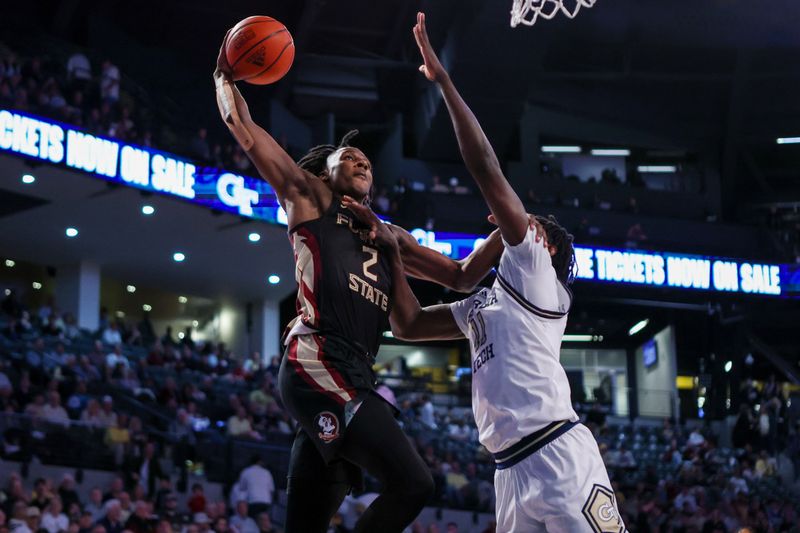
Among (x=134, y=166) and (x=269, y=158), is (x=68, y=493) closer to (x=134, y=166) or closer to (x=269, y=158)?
(x=134, y=166)

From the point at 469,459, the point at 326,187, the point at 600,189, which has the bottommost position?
the point at 469,459

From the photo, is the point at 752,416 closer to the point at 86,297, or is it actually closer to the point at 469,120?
the point at 86,297

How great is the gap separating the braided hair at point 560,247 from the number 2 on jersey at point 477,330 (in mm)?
451

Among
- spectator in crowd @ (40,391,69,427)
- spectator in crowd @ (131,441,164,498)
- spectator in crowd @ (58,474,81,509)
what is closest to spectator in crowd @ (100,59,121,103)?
spectator in crowd @ (40,391,69,427)

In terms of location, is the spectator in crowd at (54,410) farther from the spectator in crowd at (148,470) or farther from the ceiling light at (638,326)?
the ceiling light at (638,326)

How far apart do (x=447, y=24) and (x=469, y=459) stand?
14322 millimetres

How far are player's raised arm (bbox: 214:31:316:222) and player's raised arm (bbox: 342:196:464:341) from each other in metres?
0.23

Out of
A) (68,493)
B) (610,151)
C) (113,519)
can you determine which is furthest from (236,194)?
(610,151)

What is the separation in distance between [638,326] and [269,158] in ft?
108

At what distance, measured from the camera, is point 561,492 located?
200 inches

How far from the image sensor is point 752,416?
30.5 meters

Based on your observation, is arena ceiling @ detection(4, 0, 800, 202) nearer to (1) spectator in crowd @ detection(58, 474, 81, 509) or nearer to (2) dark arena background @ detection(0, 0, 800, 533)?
(2) dark arena background @ detection(0, 0, 800, 533)

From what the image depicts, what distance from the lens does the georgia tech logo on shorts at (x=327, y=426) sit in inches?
197

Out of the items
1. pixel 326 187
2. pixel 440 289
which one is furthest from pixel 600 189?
pixel 326 187
